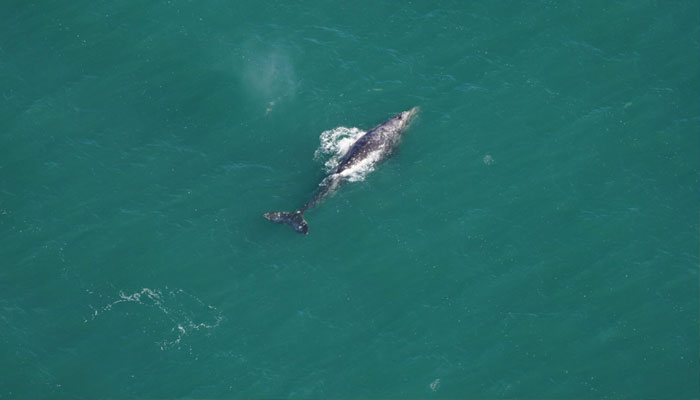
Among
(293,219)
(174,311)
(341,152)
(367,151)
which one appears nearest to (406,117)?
(367,151)

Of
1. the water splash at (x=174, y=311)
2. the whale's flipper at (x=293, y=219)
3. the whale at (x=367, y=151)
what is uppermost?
the whale at (x=367, y=151)

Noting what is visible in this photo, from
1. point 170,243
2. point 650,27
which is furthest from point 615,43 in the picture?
point 170,243

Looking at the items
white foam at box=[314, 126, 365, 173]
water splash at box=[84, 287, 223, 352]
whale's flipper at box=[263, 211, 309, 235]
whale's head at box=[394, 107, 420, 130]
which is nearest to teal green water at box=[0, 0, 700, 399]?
water splash at box=[84, 287, 223, 352]

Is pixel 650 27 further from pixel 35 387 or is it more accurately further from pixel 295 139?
pixel 35 387

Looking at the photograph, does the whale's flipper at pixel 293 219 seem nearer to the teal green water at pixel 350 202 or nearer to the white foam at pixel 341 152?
the teal green water at pixel 350 202

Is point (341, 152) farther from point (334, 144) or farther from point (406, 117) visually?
point (406, 117)

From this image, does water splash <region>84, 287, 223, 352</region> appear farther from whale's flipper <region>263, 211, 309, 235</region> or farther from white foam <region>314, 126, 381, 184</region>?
white foam <region>314, 126, 381, 184</region>

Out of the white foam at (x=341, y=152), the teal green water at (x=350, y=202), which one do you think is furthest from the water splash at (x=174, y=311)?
the white foam at (x=341, y=152)
